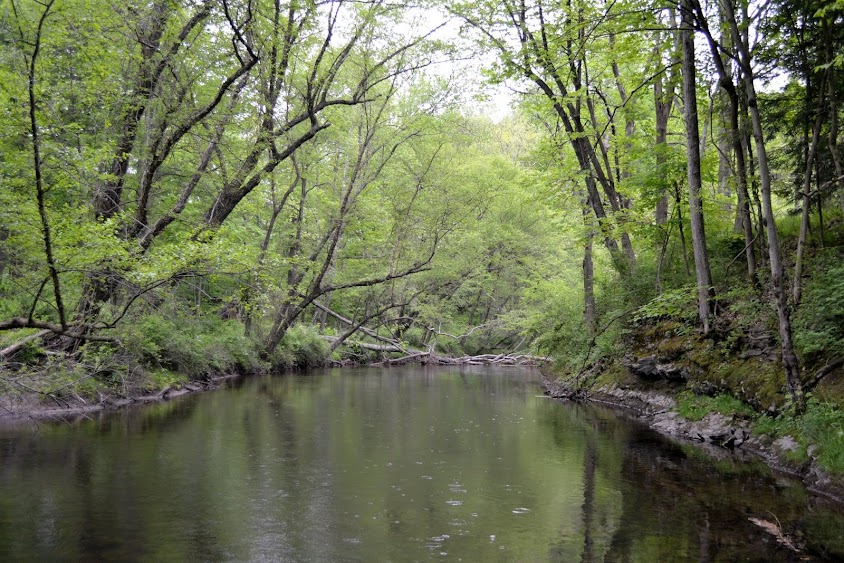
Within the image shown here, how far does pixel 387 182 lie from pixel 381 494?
2064cm

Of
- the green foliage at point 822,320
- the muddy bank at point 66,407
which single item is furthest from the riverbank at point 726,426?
the muddy bank at point 66,407

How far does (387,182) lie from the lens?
2648 cm

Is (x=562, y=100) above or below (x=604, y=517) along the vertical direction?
above

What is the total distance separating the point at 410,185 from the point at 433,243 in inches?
107

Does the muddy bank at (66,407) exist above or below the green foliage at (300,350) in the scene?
below

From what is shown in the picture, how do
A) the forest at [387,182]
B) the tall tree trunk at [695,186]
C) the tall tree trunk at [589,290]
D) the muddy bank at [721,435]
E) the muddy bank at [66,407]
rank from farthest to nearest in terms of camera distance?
1. the tall tree trunk at [589,290]
2. the tall tree trunk at [695,186]
3. the muddy bank at [66,407]
4. the forest at [387,182]
5. the muddy bank at [721,435]

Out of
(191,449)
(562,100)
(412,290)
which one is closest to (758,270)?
(562,100)

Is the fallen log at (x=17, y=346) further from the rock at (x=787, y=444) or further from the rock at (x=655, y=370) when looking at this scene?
the rock at (x=787, y=444)

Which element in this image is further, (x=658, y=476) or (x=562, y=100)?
(x=562, y=100)

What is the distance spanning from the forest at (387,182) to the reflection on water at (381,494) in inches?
61.9

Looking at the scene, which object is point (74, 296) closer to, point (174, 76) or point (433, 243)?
point (174, 76)

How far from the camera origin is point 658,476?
25.7 feet

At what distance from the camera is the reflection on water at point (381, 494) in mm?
5289

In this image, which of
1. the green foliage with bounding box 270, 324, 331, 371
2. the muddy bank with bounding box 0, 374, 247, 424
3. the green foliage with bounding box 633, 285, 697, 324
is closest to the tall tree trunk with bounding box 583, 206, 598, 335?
the green foliage with bounding box 633, 285, 697, 324
